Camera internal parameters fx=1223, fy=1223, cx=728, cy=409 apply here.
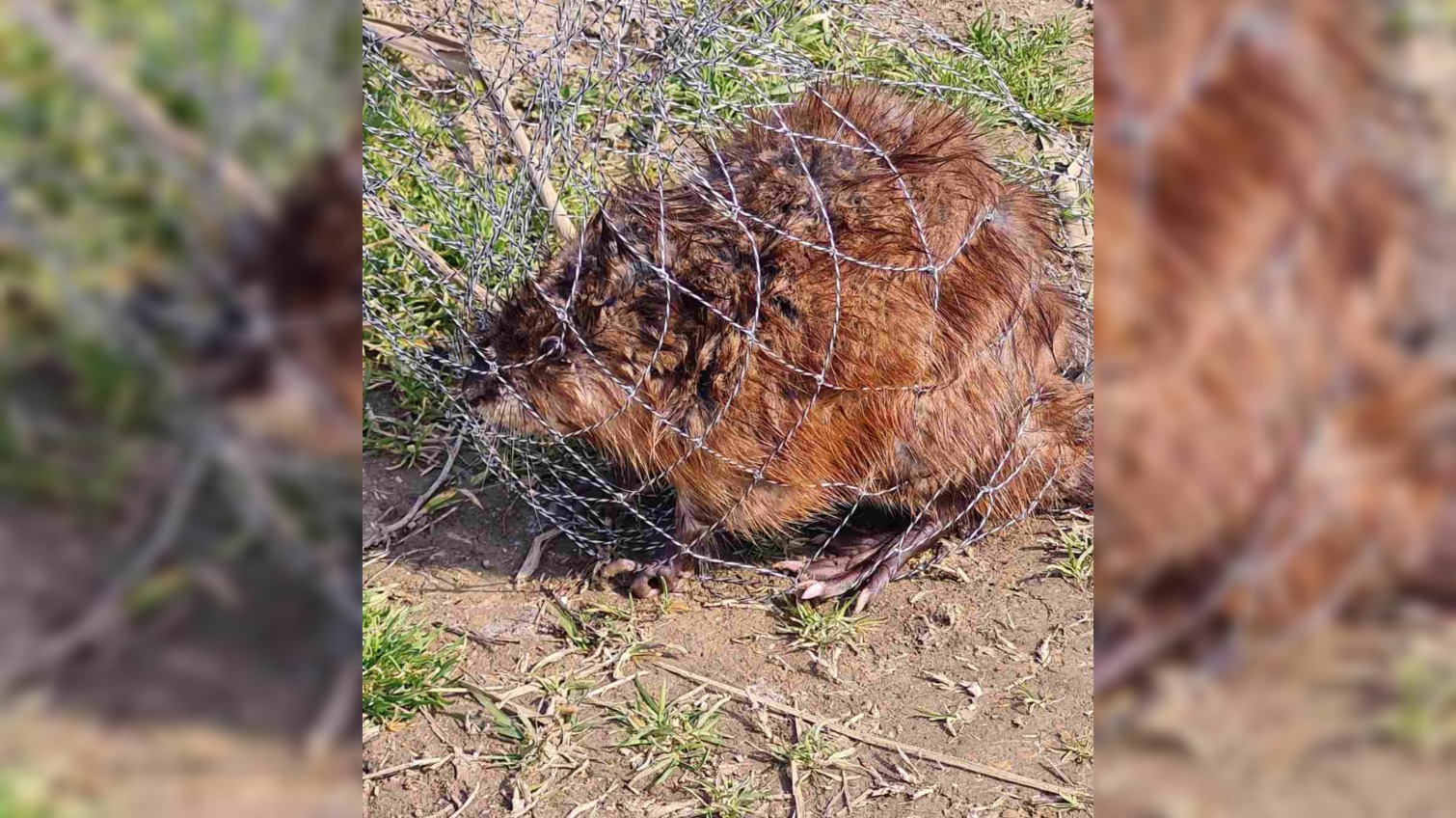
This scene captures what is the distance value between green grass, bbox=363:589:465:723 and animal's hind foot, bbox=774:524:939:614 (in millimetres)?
901

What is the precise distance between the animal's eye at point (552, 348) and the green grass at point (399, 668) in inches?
28.7

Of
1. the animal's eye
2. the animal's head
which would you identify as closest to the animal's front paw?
the animal's head

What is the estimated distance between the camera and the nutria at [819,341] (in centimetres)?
289

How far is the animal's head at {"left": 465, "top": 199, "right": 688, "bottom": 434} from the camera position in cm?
304
